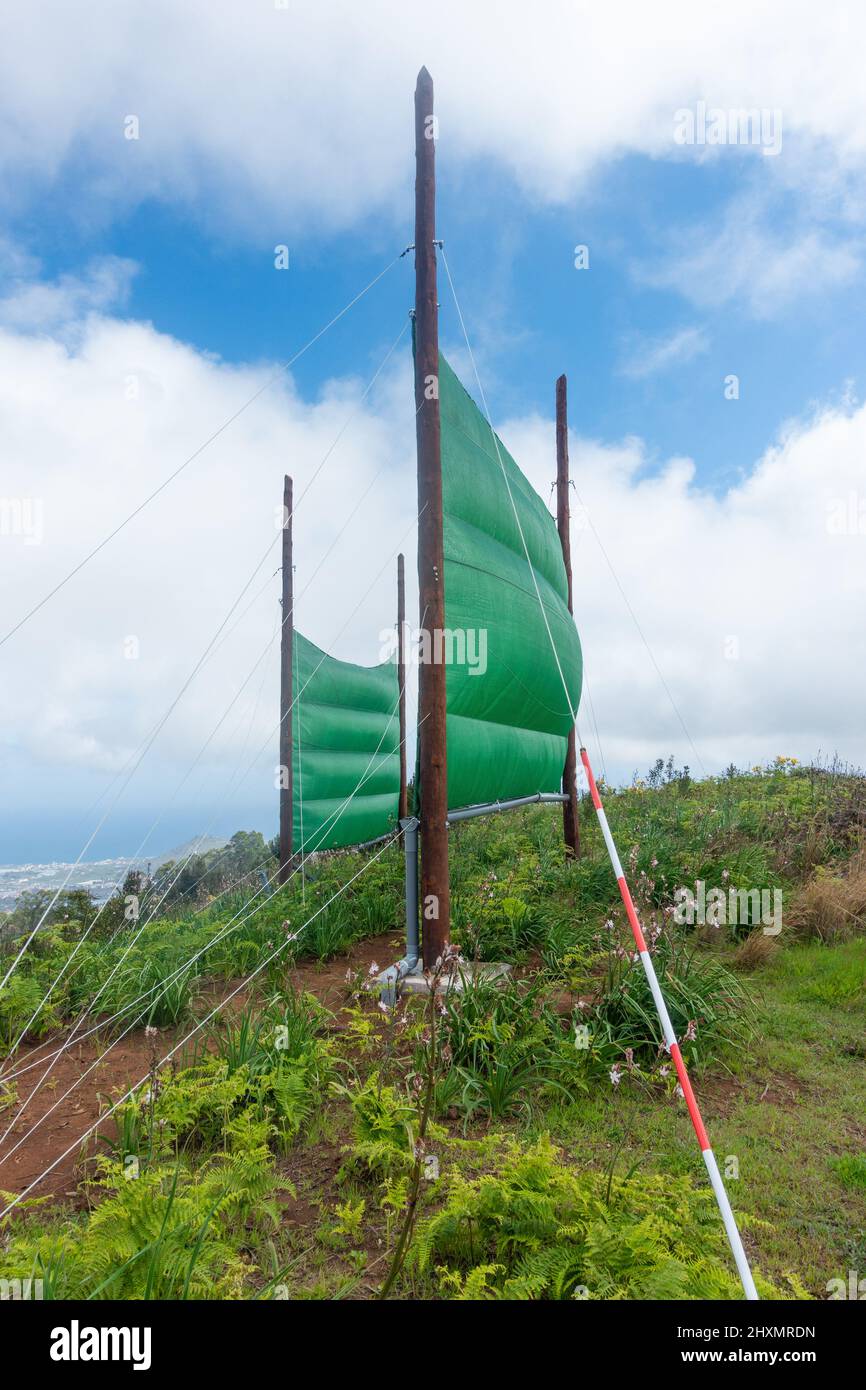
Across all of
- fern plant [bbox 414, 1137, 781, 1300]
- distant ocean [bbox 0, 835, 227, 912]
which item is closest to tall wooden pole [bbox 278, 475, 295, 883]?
distant ocean [bbox 0, 835, 227, 912]

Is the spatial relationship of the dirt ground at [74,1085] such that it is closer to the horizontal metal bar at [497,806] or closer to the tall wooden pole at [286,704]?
the horizontal metal bar at [497,806]

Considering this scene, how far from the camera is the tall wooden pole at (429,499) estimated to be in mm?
6777

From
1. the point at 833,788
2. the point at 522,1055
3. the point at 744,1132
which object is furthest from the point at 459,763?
the point at 833,788

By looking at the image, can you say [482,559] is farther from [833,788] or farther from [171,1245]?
[833,788]

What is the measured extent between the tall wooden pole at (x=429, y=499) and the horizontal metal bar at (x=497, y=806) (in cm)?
51

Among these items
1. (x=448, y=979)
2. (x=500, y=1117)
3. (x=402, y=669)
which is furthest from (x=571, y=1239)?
(x=402, y=669)

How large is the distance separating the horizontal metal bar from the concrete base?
134cm

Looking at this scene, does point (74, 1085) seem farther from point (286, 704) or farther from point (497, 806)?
point (286, 704)

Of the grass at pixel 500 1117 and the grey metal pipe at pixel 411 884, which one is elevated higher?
the grey metal pipe at pixel 411 884

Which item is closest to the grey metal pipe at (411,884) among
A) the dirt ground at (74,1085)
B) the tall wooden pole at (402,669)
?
the dirt ground at (74,1085)

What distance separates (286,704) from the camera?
1462 centimetres

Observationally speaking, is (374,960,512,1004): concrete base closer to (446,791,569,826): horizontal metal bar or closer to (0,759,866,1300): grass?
(0,759,866,1300): grass

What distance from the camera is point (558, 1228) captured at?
2.93 m
